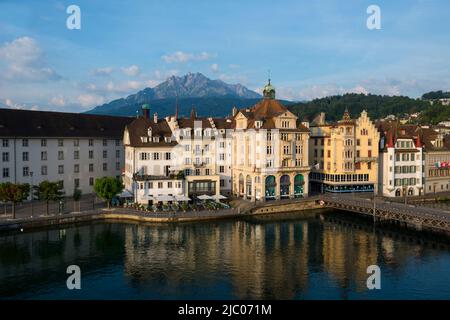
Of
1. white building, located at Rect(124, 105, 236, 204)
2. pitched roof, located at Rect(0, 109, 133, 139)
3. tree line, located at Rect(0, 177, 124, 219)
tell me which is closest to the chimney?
white building, located at Rect(124, 105, 236, 204)

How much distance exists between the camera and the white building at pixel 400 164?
285 feet

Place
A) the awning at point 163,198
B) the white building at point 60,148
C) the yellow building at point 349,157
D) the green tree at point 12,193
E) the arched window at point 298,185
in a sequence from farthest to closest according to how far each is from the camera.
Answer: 1. the yellow building at point 349,157
2. the arched window at point 298,185
3. the white building at point 60,148
4. the awning at point 163,198
5. the green tree at point 12,193

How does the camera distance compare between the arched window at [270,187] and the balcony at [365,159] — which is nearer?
the arched window at [270,187]

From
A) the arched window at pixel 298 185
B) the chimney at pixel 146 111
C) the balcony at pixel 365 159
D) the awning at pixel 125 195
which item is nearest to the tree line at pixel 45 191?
the awning at pixel 125 195

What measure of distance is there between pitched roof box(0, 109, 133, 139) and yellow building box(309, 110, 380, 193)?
133 ft

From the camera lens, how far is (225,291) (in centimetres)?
3994

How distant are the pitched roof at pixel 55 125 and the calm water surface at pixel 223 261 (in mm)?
24885

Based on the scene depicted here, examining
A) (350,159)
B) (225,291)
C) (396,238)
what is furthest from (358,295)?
(350,159)

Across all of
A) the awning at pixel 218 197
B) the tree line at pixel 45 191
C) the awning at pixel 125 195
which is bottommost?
the awning at pixel 218 197

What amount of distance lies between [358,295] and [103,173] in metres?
62.2

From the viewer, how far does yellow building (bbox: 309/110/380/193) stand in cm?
8500

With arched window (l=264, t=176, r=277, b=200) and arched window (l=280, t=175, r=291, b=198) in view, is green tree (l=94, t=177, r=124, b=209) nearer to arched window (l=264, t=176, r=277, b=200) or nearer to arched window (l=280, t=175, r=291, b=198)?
arched window (l=264, t=176, r=277, b=200)

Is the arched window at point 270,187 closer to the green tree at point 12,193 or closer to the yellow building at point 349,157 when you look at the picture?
the yellow building at point 349,157
